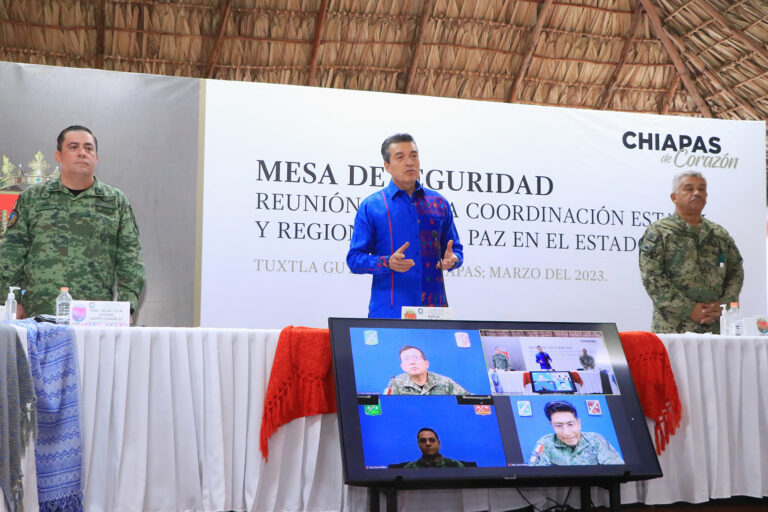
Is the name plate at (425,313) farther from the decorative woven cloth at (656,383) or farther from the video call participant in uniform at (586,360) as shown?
the decorative woven cloth at (656,383)

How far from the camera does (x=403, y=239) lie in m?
3.70

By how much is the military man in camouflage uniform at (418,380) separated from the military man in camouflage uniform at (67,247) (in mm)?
1449

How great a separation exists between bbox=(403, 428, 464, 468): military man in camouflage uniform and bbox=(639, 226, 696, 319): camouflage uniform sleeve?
199cm

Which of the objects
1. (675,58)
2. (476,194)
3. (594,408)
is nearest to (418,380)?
(594,408)

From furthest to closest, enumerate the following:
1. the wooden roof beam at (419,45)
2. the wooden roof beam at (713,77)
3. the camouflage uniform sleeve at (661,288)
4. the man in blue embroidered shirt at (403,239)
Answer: the wooden roof beam at (713,77)
the wooden roof beam at (419,45)
the camouflage uniform sleeve at (661,288)
the man in blue embroidered shirt at (403,239)

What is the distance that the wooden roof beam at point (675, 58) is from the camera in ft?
23.7

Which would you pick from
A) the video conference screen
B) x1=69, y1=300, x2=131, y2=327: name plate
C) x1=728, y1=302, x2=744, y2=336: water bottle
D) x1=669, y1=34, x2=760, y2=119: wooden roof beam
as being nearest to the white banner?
x1=669, y1=34, x2=760, y2=119: wooden roof beam

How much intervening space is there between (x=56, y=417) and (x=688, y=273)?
3.11 metres

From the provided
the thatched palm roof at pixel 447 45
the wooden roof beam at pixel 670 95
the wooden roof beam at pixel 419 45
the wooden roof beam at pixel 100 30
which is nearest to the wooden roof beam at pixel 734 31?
the thatched palm roof at pixel 447 45

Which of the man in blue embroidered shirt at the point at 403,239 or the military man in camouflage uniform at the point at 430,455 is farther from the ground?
the man in blue embroidered shirt at the point at 403,239

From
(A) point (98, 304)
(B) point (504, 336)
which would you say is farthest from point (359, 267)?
(A) point (98, 304)

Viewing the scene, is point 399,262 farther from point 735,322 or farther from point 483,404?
point 735,322

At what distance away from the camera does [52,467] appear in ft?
8.52

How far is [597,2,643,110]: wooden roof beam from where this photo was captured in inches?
288
